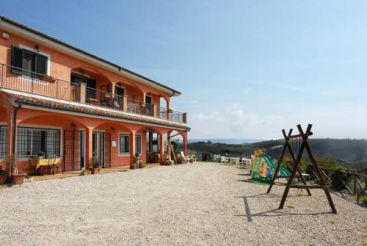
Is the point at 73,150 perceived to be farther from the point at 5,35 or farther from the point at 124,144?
the point at 5,35

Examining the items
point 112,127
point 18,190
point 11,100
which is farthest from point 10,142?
point 112,127

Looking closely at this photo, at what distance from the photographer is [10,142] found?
1123 cm

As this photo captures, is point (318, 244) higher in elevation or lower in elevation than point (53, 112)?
lower

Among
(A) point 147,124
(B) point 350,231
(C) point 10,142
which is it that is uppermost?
(A) point 147,124

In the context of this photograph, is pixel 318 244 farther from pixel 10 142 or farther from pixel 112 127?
pixel 112 127

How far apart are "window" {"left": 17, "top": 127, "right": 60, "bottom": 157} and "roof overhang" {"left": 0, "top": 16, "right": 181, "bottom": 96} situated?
13.4 feet

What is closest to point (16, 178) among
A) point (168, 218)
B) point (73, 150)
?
point (73, 150)

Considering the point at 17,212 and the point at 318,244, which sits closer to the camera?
the point at 318,244

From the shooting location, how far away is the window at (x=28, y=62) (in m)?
13.1

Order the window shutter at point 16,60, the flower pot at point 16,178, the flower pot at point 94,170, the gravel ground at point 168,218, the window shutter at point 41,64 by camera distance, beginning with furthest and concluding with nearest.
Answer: the flower pot at point 94,170 → the window shutter at point 41,64 → the window shutter at point 16,60 → the flower pot at point 16,178 → the gravel ground at point 168,218

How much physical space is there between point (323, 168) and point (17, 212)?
41.3 feet

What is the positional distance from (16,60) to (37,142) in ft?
12.3

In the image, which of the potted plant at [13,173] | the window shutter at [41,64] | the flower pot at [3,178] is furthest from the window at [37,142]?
the window shutter at [41,64]

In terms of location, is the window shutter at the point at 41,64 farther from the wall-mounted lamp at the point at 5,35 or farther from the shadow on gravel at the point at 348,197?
the shadow on gravel at the point at 348,197
